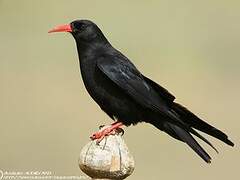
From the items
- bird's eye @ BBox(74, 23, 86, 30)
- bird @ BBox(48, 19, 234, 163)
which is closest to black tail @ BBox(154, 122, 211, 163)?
bird @ BBox(48, 19, 234, 163)

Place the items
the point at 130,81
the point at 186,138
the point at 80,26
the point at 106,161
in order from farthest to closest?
the point at 80,26 < the point at 130,81 < the point at 186,138 < the point at 106,161

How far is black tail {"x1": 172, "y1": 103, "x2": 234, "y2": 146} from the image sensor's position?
145 inches

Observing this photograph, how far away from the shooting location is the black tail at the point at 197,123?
12.0ft

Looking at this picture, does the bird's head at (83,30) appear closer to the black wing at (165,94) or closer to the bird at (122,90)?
the bird at (122,90)

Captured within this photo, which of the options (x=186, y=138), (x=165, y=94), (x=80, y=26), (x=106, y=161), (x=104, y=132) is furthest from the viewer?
(x=80, y=26)

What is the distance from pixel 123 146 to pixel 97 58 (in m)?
1.62

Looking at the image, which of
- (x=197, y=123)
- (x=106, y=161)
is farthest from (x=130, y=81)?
(x=106, y=161)

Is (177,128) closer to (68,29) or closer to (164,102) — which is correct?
(164,102)

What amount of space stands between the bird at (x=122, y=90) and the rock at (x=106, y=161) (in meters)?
0.93

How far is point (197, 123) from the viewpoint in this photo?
389 cm

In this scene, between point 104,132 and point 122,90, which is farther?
point 122,90

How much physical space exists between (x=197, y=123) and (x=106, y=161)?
1006mm

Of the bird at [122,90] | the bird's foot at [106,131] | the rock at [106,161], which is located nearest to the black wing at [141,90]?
the bird at [122,90]

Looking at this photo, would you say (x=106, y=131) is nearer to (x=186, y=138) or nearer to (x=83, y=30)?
(x=186, y=138)
